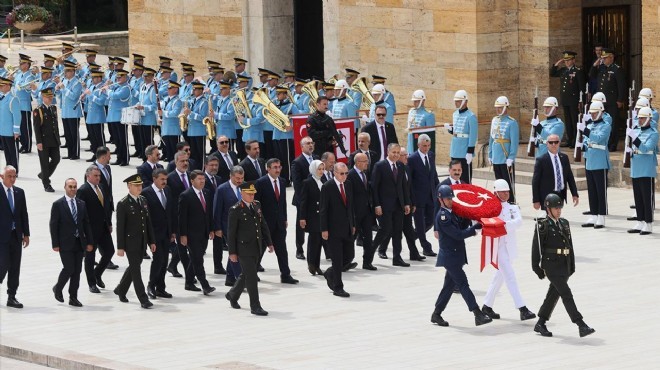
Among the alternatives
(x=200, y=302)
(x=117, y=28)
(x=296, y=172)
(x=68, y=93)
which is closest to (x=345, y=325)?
(x=200, y=302)

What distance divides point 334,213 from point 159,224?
1.96 meters

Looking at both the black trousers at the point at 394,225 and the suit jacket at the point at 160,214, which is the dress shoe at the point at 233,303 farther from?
the black trousers at the point at 394,225

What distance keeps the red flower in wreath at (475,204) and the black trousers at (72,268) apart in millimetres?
4297

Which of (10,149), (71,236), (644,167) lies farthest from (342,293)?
(10,149)

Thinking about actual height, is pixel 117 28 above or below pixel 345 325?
above

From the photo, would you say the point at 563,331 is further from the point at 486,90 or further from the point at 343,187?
the point at 486,90

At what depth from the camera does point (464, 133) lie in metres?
23.8

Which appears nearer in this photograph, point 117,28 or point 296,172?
point 296,172

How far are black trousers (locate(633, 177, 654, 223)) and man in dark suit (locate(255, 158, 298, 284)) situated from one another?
5076 millimetres

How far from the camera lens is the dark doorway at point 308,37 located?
108 feet

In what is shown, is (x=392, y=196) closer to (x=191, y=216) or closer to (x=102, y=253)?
(x=191, y=216)

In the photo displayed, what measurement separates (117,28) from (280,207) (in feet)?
107

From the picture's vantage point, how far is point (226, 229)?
18766mm

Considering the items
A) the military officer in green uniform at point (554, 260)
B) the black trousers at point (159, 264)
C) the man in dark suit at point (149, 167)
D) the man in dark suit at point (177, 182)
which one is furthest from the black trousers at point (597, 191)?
the black trousers at point (159, 264)
